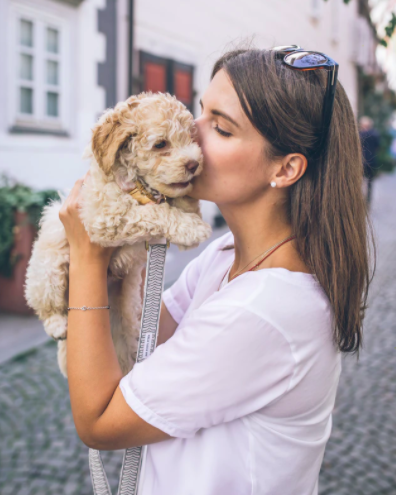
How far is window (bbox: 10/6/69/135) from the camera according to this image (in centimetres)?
624

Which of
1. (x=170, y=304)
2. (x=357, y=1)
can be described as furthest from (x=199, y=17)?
(x=357, y=1)

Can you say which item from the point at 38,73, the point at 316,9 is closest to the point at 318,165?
the point at 38,73

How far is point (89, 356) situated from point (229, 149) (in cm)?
79

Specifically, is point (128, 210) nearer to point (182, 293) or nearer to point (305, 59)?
point (182, 293)

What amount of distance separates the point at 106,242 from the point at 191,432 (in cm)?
76

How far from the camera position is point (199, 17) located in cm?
953

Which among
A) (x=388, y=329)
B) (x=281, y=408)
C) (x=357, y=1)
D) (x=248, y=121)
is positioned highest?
(x=357, y=1)

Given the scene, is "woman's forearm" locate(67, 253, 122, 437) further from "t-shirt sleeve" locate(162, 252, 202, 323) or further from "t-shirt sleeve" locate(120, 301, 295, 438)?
"t-shirt sleeve" locate(162, 252, 202, 323)

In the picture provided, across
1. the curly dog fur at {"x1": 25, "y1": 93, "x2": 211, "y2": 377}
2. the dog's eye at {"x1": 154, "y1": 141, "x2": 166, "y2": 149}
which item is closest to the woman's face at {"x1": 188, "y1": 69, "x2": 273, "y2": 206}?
the curly dog fur at {"x1": 25, "y1": 93, "x2": 211, "y2": 377}

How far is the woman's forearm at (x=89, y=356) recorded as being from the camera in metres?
1.36

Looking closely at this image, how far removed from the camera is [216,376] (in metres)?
1.22

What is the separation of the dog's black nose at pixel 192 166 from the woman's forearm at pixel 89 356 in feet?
1.69

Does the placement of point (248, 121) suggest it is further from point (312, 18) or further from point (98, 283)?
point (312, 18)

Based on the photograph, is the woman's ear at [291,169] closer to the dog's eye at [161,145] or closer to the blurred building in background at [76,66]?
the dog's eye at [161,145]
